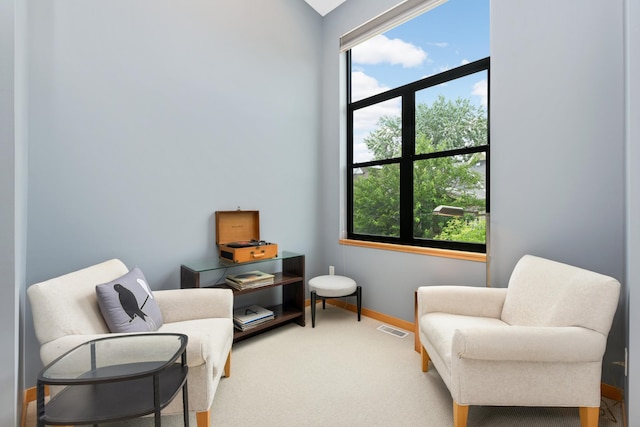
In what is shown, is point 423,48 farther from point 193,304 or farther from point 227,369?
point 227,369

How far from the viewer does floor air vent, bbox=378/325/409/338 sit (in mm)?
2586

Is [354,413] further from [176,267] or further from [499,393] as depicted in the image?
[176,267]

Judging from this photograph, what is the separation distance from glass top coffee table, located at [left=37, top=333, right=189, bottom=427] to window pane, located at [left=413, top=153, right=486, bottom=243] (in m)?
2.24

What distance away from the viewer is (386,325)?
2.82 metres

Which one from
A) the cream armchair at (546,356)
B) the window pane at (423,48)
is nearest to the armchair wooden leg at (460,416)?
the cream armchair at (546,356)

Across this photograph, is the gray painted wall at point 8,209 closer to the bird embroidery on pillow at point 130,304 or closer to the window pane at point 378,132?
the bird embroidery on pillow at point 130,304

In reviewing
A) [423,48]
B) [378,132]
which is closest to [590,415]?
[378,132]

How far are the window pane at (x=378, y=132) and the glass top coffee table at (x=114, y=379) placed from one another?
2.55 m

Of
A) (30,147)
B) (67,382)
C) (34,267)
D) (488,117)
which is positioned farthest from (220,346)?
(488,117)

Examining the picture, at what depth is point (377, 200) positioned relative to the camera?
10.3 feet

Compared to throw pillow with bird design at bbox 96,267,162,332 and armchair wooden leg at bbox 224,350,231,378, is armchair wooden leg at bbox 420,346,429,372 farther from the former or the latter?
throw pillow with bird design at bbox 96,267,162,332

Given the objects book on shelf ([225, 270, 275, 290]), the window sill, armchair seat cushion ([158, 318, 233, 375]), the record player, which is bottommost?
armchair seat cushion ([158, 318, 233, 375])

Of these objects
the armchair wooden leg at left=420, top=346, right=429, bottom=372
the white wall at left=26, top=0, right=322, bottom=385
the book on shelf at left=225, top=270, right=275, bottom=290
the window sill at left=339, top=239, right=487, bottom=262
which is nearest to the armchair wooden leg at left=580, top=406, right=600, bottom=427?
the armchair wooden leg at left=420, top=346, right=429, bottom=372

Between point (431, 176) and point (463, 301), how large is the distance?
47.7 inches
